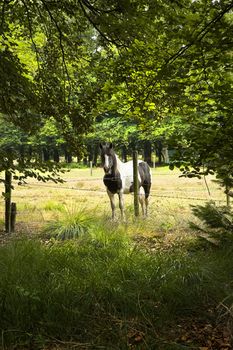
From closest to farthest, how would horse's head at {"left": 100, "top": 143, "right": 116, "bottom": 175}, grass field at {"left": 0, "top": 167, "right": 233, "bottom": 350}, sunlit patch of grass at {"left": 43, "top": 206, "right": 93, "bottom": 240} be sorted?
grass field at {"left": 0, "top": 167, "right": 233, "bottom": 350} → sunlit patch of grass at {"left": 43, "top": 206, "right": 93, "bottom": 240} → horse's head at {"left": 100, "top": 143, "right": 116, "bottom": 175}

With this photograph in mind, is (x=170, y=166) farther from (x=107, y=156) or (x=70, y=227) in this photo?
(x=107, y=156)

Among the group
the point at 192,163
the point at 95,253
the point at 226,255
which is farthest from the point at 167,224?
the point at 192,163

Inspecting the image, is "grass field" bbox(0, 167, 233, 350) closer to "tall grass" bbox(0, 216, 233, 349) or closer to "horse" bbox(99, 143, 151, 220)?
"tall grass" bbox(0, 216, 233, 349)

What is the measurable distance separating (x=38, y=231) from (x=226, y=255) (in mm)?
5305

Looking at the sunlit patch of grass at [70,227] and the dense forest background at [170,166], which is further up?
the dense forest background at [170,166]

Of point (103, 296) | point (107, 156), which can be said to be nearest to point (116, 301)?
point (103, 296)

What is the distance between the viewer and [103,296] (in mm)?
3646

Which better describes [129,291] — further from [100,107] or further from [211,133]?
[100,107]

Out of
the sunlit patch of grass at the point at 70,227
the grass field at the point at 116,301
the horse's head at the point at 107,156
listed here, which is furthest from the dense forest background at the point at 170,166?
the horse's head at the point at 107,156

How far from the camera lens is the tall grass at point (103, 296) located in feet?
10.3

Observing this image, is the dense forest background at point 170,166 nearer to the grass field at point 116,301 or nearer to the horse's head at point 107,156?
the grass field at point 116,301

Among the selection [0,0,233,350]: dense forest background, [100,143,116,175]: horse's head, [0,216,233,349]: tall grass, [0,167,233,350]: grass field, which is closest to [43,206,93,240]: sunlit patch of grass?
[100,143,116,175]: horse's head

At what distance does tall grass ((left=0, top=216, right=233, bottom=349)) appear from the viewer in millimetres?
3127

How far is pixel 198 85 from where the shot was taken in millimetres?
3730
